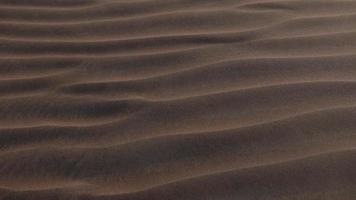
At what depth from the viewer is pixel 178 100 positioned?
5.90 feet

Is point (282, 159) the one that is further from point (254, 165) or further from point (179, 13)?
point (179, 13)

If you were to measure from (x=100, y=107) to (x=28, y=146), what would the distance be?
0.91ft

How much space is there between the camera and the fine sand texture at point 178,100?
1508mm

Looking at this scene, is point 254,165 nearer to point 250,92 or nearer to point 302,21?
point 250,92

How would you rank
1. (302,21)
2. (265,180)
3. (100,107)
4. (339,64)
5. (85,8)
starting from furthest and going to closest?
1. (85,8)
2. (302,21)
3. (339,64)
4. (100,107)
5. (265,180)

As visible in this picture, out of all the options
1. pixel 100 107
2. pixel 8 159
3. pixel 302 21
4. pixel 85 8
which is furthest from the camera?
pixel 85 8

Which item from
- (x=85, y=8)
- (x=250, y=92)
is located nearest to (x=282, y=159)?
(x=250, y=92)

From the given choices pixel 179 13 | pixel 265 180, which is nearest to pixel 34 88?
pixel 179 13

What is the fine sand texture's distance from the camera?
151cm

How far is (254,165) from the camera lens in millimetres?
1534

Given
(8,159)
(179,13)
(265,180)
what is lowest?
(265,180)

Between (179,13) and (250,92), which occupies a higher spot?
(179,13)

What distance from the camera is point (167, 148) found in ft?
5.28

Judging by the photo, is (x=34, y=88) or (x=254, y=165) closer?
(x=254, y=165)
